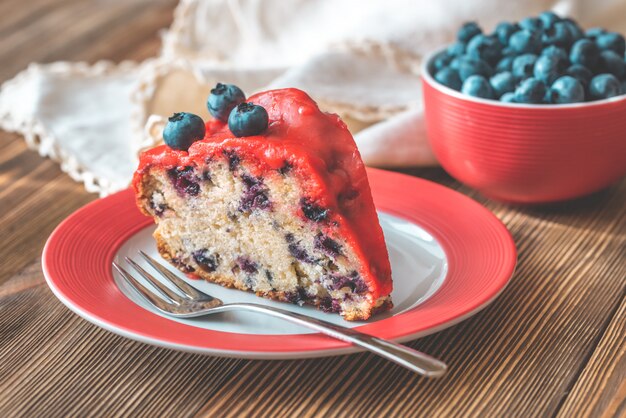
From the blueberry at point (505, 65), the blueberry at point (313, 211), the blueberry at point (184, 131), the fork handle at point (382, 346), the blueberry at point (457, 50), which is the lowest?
the blueberry at point (505, 65)

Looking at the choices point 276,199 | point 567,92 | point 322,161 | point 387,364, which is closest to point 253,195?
point 276,199

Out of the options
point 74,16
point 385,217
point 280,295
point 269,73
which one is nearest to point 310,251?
point 280,295

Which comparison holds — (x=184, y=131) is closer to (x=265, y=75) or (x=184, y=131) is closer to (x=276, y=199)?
(x=276, y=199)

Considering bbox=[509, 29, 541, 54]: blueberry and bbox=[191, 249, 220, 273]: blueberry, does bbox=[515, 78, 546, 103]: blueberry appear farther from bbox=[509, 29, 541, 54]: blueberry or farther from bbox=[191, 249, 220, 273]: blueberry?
bbox=[191, 249, 220, 273]: blueberry

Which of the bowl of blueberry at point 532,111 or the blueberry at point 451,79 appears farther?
the blueberry at point 451,79

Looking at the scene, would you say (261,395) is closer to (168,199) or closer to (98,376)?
(98,376)

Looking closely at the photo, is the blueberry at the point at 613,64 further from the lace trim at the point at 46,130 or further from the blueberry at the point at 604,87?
the lace trim at the point at 46,130

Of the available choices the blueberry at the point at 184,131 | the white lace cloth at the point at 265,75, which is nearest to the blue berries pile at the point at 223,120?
the blueberry at the point at 184,131
